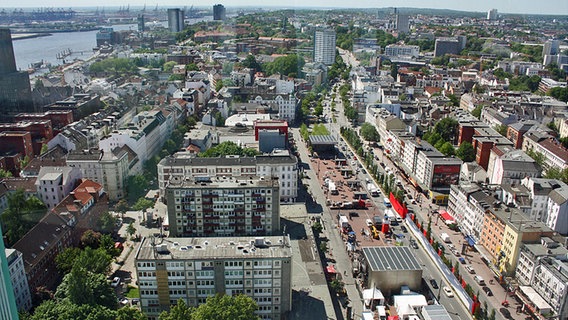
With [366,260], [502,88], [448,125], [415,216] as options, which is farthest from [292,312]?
[502,88]

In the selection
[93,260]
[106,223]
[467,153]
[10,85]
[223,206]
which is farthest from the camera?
[10,85]

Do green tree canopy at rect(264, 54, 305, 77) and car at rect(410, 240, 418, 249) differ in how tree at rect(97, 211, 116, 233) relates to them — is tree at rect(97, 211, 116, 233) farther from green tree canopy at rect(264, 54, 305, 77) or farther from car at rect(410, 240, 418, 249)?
green tree canopy at rect(264, 54, 305, 77)

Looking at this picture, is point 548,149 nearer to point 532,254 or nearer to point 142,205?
point 532,254

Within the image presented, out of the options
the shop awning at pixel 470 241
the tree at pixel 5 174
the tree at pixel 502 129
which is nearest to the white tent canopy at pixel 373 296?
the shop awning at pixel 470 241

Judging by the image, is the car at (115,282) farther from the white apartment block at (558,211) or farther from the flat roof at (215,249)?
the white apartment block at (558,211)

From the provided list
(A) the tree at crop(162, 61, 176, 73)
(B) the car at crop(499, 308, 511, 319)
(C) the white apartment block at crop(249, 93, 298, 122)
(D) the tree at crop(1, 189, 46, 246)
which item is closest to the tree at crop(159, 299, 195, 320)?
(D) the tree at crop(1, 189, 46, 246)

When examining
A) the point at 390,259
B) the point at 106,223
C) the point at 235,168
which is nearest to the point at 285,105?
the point at 235,168
